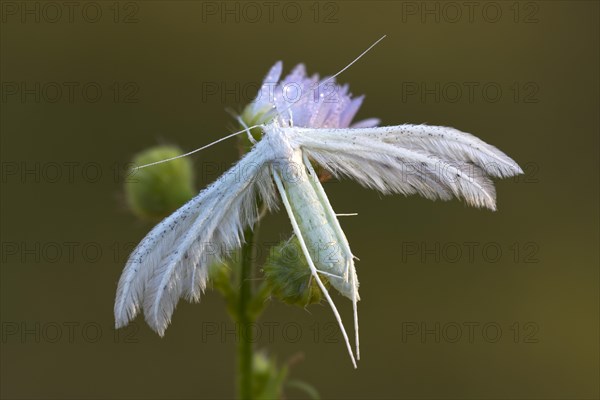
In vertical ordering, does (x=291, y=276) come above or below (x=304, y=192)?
below

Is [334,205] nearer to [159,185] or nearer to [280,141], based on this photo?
[159,185]

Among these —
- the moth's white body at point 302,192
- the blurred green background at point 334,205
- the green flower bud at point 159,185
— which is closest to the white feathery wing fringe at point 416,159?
the moth's white body at point 302,192

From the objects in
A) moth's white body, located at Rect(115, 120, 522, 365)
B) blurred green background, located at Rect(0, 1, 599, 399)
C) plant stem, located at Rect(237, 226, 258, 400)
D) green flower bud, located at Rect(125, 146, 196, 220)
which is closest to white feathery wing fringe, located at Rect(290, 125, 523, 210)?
moth's white body, located at Rect(115, 120, 522, 365)

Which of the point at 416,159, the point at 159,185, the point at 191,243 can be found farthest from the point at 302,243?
the point at 159,185

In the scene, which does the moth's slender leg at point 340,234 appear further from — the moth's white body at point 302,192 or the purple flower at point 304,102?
the purple flower at point 304,102

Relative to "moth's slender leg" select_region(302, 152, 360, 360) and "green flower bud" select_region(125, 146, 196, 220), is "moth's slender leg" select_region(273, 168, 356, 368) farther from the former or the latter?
"green flower bud" select_region(125, 146, 196, 220)
